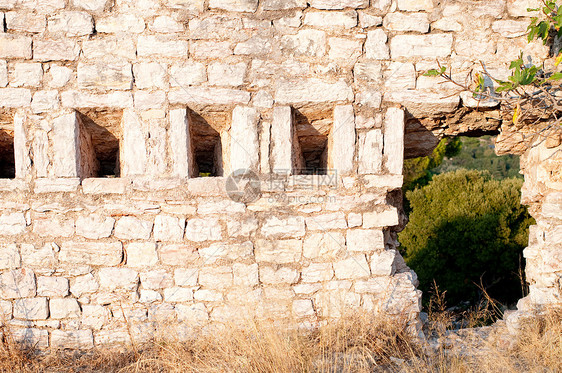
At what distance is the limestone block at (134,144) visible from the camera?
317cm

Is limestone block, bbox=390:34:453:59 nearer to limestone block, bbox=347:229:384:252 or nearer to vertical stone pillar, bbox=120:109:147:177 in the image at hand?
limestone block, bbox=347:229:384:252

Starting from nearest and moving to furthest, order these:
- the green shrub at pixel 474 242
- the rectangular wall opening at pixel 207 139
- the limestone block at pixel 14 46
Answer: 1. the limestone block at pixel 14 46
2. the rectangular wall opening at pixel 207 139
3. the green shrub at pixel 474 242

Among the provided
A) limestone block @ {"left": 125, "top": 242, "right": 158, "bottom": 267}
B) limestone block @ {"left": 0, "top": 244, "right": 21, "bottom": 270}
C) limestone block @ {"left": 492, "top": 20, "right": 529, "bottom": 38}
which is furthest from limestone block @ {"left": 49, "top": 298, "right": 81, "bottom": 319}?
limestone block @ {"left": 492, "top": 20, "right": 529, "bottom": 38}

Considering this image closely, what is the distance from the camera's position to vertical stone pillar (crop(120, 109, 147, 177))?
317cm

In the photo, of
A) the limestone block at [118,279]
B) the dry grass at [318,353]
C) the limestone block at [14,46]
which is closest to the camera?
the dry grass at [318,353]

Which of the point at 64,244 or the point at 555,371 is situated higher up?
the point at 64,244

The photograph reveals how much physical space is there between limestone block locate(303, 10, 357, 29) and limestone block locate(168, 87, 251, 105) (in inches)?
29.7

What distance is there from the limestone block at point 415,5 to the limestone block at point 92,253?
9.41 feet

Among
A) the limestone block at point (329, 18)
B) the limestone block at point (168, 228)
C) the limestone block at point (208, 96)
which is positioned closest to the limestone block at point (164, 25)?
the limestone block at point (208, 96)

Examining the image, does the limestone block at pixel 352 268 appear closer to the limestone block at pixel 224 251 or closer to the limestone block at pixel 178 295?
the limestone block at pixel 224 251

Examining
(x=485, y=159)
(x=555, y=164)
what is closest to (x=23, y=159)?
(x=555, y=164)

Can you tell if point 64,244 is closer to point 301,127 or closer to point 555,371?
point 301,127

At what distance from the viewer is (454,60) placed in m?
3.25

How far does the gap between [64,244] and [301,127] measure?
6.83 ft
